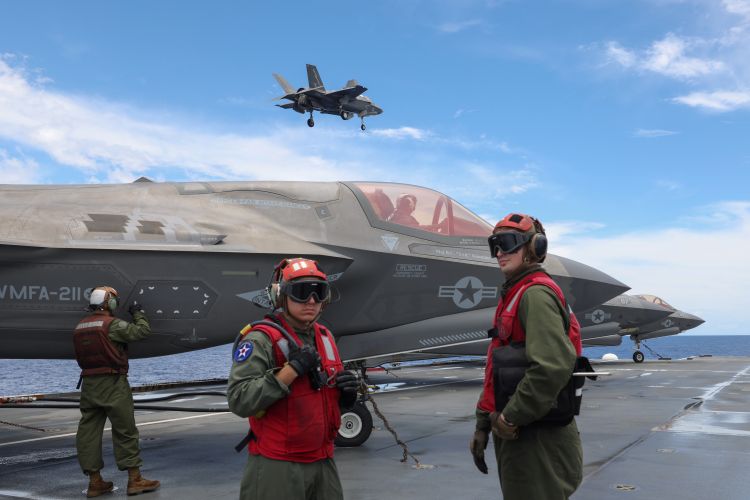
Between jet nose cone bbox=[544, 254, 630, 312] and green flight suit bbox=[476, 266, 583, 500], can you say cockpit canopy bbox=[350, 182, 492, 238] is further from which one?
green flight suit bbox=[476, 266, 583, 500]

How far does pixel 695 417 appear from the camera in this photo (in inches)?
403

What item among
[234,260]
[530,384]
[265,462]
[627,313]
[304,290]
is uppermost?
[234,260]

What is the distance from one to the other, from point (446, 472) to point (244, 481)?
153 inches

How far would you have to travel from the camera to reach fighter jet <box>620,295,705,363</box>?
29078mm

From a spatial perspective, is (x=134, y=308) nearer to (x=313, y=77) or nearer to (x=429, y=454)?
(x=429, y=454)

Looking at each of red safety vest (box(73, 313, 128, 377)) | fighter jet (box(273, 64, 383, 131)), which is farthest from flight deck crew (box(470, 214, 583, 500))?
fighter jet (box(273, 64, 383, 131))

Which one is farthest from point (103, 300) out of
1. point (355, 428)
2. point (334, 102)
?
point (334, 102)

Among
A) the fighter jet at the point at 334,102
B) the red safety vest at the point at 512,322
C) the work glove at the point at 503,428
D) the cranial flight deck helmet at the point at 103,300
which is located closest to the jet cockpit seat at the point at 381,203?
the cranial flight deck helmet at the point at 103,300

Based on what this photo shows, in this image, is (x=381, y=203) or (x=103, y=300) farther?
(x=381, y=203)

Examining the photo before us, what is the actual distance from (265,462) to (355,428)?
5046 millimetres

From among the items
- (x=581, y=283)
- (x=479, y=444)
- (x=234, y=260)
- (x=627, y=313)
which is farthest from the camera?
(x=627, y=313)

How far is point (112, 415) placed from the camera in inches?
234

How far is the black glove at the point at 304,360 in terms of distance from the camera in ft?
9.23

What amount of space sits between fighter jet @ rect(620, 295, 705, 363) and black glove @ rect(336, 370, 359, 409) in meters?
27.9
